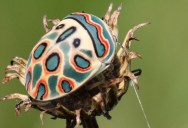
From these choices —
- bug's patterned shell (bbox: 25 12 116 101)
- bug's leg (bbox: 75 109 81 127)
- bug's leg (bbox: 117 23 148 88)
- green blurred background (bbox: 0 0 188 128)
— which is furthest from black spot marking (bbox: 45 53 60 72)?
green blurred background (bbox: 0 0 188 128)

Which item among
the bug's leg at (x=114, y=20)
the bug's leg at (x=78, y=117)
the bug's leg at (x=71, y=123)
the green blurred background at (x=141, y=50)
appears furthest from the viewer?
the green blurred background at (x=141, y=50)

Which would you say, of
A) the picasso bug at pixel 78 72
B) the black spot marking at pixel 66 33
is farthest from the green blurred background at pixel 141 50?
the black spot marking at pixel 66 33

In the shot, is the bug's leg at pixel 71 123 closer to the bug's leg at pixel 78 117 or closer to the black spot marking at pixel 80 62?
the bug's leg at pixel 78 117

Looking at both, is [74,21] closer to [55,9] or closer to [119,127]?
[119,127]

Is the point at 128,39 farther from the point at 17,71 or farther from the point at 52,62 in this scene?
the point at 17,71

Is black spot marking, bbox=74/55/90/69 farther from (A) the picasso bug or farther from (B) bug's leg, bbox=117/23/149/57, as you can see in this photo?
(B) bug's leg, bbox=117/23/149/57

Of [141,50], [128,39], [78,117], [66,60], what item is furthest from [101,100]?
[141,50]

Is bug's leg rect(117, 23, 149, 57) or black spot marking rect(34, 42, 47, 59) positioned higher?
black spot marking rect(34, 42, 47, 59)
